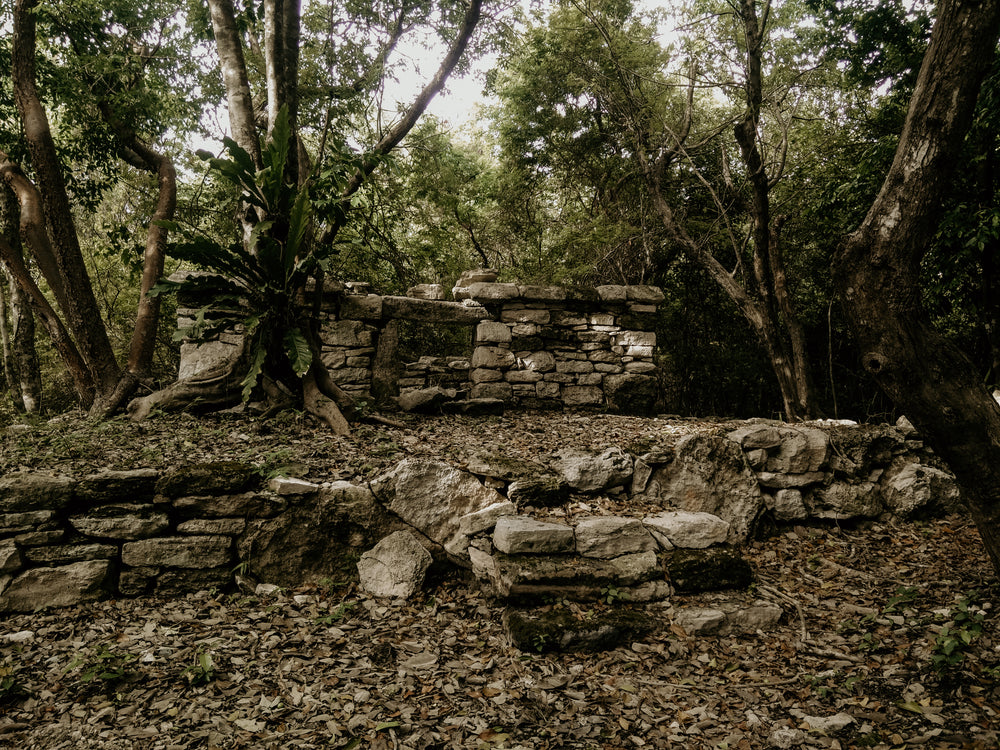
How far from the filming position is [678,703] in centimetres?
240

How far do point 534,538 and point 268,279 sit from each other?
9.24 feet

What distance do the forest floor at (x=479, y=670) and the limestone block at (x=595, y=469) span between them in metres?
0.92

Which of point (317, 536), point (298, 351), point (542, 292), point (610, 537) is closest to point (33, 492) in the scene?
point (317, 536)

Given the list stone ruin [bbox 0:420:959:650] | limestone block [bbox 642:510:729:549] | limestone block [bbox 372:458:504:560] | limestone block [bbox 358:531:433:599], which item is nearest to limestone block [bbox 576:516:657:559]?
stone ruin [bbox 0:420:959:650]

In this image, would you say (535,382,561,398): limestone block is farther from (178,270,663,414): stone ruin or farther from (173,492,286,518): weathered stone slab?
(173,492,286,518): weathered stone slab

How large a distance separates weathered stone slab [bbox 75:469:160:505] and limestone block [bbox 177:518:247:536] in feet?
0.90

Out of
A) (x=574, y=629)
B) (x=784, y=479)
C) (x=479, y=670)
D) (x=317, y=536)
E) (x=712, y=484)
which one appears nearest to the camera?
(x=479, y=670)

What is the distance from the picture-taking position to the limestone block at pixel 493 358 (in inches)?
224

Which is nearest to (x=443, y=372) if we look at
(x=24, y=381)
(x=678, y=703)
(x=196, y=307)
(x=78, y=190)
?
(x=196, y=307)

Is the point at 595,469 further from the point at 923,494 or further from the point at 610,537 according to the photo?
the point at 923,494

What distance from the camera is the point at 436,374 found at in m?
5.95

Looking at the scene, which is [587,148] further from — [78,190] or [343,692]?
[343,692]

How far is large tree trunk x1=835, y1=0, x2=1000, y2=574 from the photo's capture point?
7.63ft

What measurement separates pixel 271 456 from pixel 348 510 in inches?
26.1
